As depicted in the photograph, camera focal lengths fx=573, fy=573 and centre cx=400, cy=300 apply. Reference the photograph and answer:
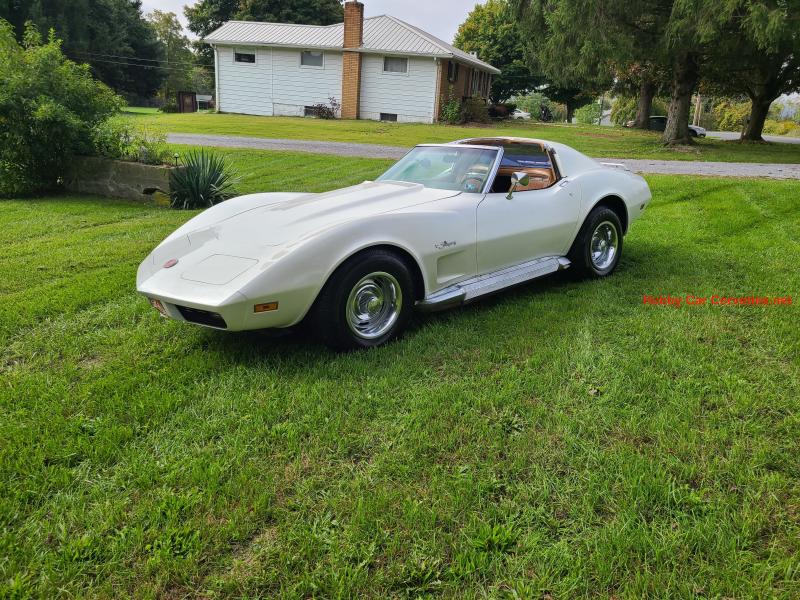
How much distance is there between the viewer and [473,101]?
30.3 meters

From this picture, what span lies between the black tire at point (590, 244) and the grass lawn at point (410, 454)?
619 mm

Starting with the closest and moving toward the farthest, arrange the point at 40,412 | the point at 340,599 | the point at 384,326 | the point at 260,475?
the point at 340,599
the point at 260,475
the point at 40,412
the point at 384,326

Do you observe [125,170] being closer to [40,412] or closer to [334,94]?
[40,412]

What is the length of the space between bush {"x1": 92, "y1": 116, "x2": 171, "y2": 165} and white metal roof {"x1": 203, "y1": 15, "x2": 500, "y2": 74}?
22.1 meters

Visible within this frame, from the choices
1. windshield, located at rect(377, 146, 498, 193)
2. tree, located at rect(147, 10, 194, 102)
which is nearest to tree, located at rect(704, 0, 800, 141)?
windshield, located at rect(377, 146, 498, 193)

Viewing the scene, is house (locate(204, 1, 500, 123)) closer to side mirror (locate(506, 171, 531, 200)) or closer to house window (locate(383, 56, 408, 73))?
house window (locate(383, 56, 408, 73))

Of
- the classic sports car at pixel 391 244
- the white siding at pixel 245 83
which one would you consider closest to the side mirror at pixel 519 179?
the classic sports car at pixel 391 244

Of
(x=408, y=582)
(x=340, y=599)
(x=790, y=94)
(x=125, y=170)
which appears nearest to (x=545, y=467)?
(x=408, y=582)

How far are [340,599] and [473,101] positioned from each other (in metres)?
31.0

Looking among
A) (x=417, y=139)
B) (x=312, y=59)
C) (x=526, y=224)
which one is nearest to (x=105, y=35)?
(x=312, y=59)

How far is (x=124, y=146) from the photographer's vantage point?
29.8 feet

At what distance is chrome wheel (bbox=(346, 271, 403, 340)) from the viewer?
11.7 ft

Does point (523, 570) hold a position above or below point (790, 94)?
below

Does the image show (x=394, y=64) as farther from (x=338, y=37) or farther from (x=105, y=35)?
(x=105, y=35)
